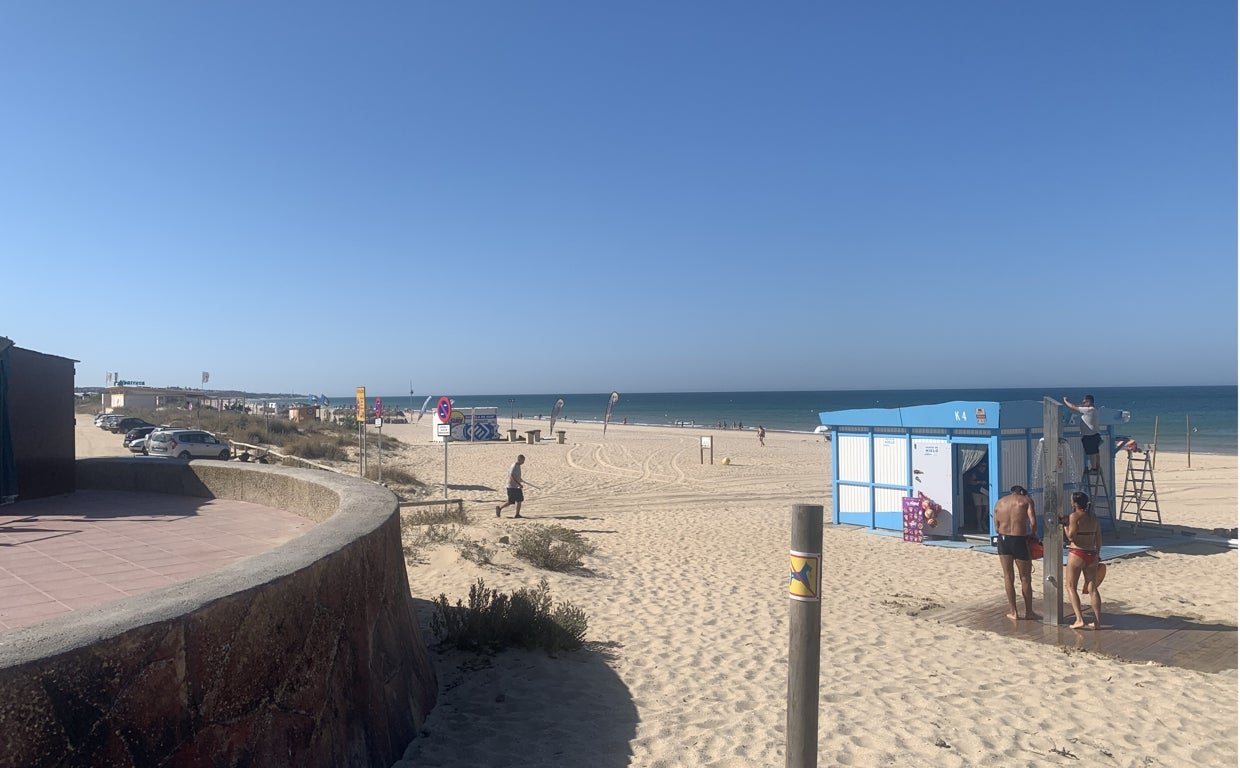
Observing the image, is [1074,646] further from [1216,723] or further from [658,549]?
[658,549]

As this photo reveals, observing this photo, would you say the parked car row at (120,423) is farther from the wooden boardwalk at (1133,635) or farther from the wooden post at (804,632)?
the wooden post at (804,632)

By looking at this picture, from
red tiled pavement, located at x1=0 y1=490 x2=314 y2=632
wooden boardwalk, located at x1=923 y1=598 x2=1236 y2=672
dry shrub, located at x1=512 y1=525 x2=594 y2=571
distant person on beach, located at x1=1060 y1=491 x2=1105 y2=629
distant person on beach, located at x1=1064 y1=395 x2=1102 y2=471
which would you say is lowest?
wooden boardwalk, located at x1=923 y1=598 x2=1236 y2=672

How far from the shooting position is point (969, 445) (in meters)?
13.8

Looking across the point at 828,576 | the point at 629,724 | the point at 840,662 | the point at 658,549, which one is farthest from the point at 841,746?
the point at 658,549

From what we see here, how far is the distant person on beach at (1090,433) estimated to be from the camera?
46.5 feet

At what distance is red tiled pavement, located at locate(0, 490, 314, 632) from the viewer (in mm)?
4496

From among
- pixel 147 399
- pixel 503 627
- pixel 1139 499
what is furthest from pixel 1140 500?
pixel 147 399

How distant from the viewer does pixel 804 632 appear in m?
3.10

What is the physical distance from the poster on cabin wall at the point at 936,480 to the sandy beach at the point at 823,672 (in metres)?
0.66

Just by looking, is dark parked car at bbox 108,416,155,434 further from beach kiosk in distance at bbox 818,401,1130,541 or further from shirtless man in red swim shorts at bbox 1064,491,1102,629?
shirtless man in red swim shorts at bbox 1064,491,1102,629

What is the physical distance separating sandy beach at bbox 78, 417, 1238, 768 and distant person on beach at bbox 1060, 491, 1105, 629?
0.38 metres

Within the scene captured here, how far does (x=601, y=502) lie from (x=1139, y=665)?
→ 13.1 m

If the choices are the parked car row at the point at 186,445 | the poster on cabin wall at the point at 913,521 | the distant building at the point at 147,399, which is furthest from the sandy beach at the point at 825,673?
the distant building at the point at 147,399

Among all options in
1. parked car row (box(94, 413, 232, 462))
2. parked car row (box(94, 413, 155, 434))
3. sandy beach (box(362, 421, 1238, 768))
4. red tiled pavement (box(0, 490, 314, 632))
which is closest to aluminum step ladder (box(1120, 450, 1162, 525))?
sandy beach (box(362, 421, 1238, 768))
